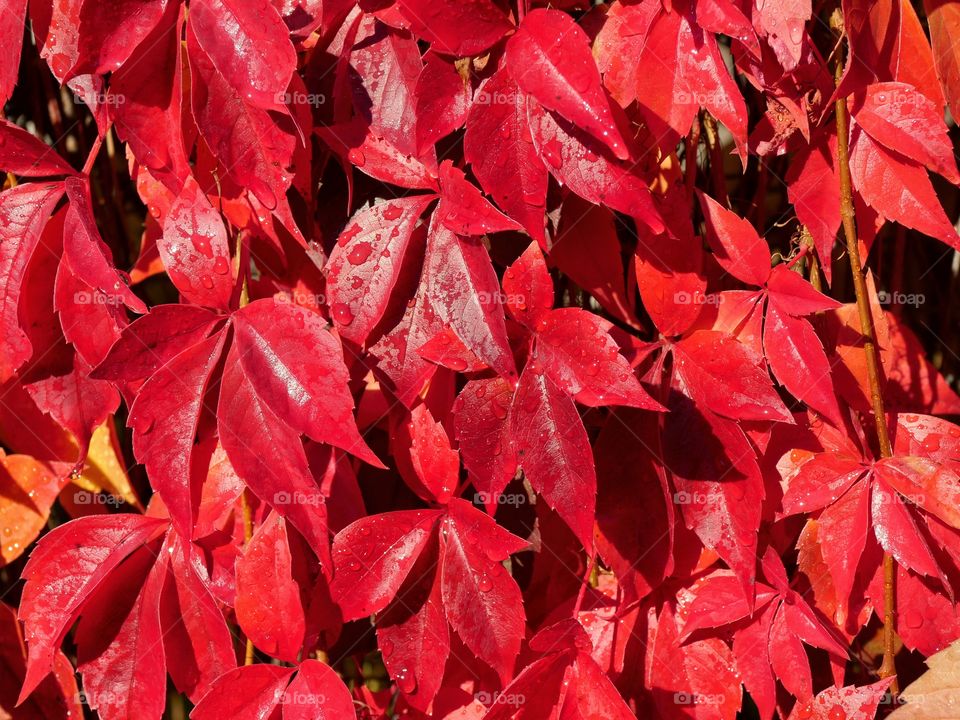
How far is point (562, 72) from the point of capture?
2.26 feet

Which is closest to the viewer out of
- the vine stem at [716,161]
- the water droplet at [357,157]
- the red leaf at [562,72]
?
the red leaf at [562,72]

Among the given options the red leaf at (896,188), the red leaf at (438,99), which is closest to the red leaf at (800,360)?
the red leaf at (896,188)

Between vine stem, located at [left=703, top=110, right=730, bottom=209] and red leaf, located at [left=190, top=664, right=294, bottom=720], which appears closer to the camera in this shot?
red leaf, located at [left=190, top=664, right=294, bottom=720]

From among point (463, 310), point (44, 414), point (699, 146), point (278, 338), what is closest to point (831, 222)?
point (699, 146)

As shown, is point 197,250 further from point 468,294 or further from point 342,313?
point 468,294

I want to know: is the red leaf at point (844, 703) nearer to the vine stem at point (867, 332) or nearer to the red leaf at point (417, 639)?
the vine stem at point (867, 332)

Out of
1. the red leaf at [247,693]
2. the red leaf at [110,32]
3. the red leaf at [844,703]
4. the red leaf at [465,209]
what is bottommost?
the red leaf at [844,703]

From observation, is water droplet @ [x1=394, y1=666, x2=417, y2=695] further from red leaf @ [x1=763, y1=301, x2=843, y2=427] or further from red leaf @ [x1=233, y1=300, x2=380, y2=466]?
red leaf @ [x1=763, y1=301, x2=843, y2=427]

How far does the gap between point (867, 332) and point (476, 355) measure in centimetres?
41

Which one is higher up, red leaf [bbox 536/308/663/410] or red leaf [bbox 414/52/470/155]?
red leaf [bbox 414/52/470/155]

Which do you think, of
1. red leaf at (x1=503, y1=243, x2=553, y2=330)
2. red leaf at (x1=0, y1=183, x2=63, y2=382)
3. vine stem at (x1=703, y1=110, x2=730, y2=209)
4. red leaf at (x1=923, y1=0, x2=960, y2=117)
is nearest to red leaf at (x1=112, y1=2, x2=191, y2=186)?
red leaf at (x1=0, y1=183, x2=63, y2=382)

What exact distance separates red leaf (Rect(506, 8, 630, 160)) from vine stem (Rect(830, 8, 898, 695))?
0.92 feet

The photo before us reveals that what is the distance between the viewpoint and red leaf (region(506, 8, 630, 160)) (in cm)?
67

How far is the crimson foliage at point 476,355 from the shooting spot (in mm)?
726
